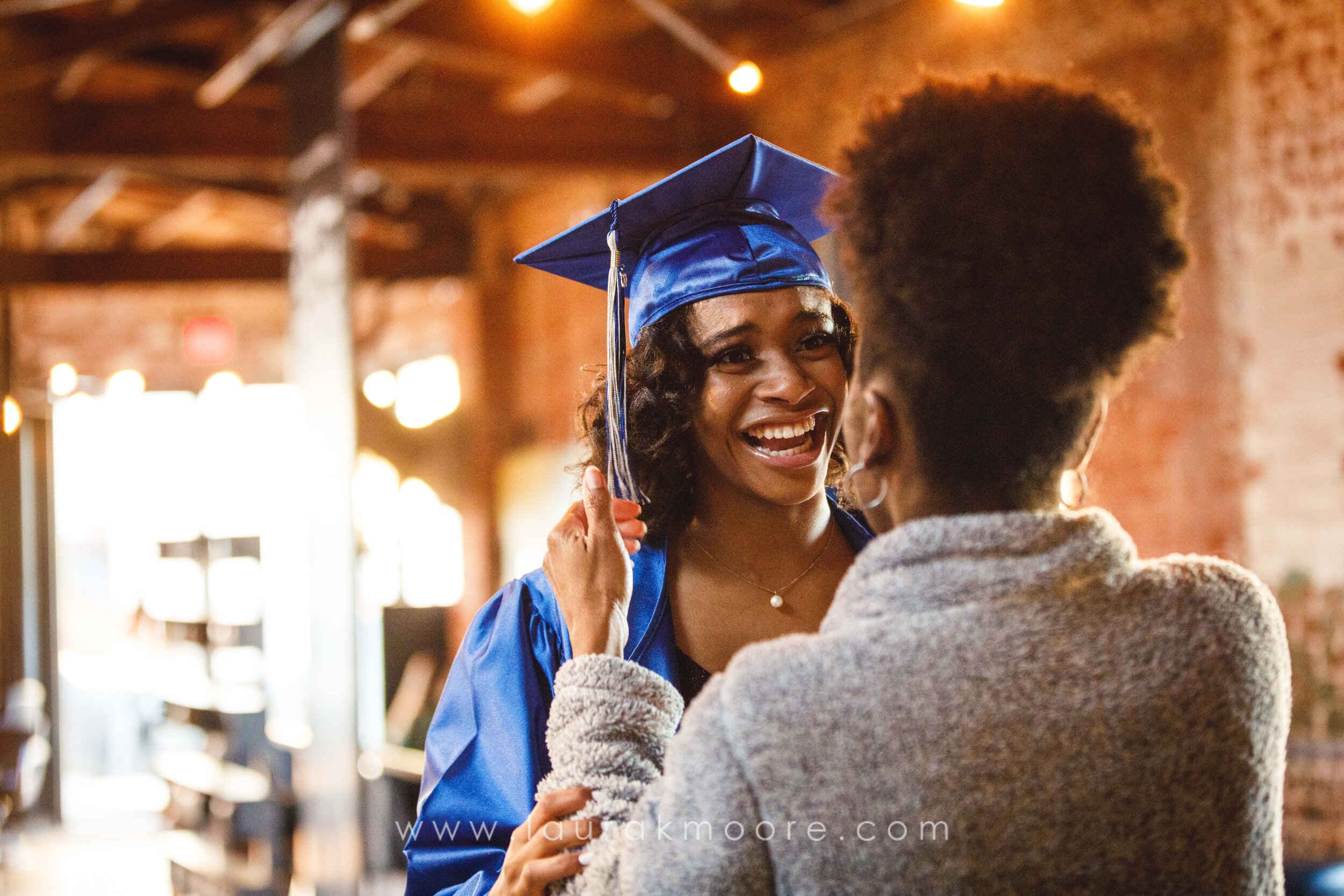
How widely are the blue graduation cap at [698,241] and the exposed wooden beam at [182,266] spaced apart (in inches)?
221

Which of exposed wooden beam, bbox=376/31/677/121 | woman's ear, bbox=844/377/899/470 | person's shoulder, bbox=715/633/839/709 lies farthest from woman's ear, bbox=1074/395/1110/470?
exposed wooden beam, bbox=376/31/677/121

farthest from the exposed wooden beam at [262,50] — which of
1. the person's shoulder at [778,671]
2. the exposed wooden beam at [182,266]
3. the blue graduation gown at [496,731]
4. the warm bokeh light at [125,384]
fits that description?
the person's shoulder at [778,671]

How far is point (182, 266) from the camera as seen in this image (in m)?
7.03

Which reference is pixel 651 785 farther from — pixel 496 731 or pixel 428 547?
pixel 428 547

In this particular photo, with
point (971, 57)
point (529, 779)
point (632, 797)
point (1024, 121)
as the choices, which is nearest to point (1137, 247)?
point (1024, 121)

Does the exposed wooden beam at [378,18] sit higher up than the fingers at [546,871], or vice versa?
the exposed wooden beam at [378,18]

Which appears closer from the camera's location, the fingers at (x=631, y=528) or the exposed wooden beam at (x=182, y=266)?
the fingers at (x=631, y=528)

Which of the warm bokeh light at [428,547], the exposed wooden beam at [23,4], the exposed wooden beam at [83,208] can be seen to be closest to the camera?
the exposed wooden beam at [23,4]

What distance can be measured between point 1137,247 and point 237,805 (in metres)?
6.12

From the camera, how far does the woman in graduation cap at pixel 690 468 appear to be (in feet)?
4.26

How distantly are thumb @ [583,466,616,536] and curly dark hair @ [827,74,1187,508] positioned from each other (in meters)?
0.41

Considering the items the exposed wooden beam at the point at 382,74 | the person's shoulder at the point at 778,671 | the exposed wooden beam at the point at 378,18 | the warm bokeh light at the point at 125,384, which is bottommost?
the person's shoulder at the point at 778,671

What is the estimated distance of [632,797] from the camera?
1005mm

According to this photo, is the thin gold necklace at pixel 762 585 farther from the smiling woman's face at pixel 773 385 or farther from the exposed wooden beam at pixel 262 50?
the exposed wooden beam at pixel 262 50
